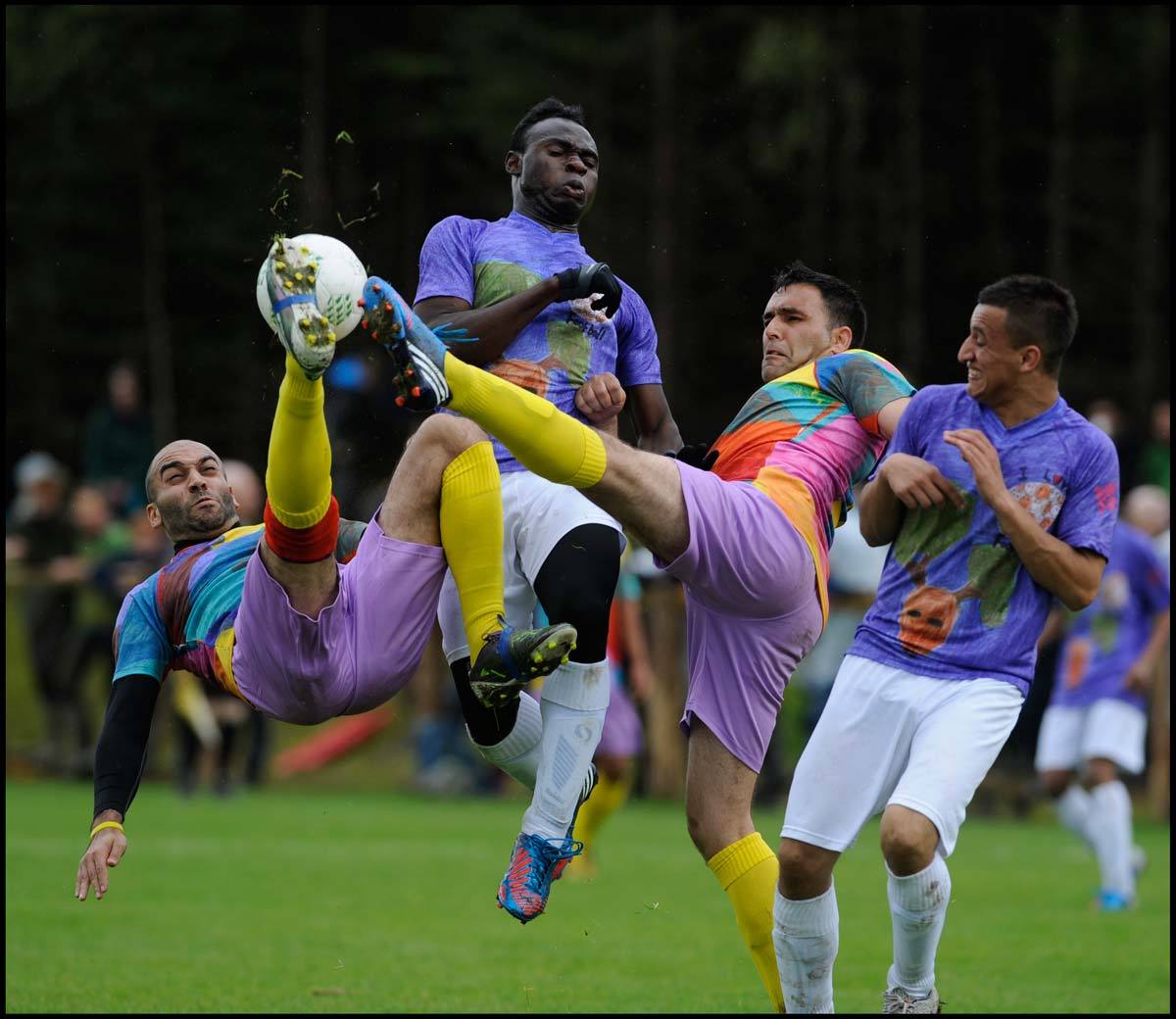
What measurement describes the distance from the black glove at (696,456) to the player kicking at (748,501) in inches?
1.7

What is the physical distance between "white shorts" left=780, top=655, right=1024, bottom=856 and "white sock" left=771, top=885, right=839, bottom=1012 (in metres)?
0.23

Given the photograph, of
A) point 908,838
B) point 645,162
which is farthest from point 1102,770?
point 645,162

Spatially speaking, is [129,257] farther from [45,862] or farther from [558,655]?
[558,655]

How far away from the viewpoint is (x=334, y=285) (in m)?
4.97

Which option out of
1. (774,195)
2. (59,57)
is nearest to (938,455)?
(774,195)

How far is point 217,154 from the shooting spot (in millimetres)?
19609

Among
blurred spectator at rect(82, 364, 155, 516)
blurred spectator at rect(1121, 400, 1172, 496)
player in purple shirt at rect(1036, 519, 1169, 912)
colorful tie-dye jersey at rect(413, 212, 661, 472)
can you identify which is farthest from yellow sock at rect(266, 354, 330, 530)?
blurred spectator at rect(82, 364, 155, 516)

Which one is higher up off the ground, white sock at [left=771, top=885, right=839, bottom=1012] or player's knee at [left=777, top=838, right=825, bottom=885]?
player's knee at [left=777, top=838, right=825, bottom=885]

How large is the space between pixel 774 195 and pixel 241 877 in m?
9.00

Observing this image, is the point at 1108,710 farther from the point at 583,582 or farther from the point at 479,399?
the point at 479,399

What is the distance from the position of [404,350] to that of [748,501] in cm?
120

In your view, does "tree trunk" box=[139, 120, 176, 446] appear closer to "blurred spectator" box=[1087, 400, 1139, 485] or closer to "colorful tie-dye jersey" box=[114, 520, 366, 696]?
"blurred spectator" box=[1087, 400, 1139, 485]

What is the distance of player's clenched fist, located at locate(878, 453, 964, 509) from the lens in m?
5.75

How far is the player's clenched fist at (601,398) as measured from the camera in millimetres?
5609
